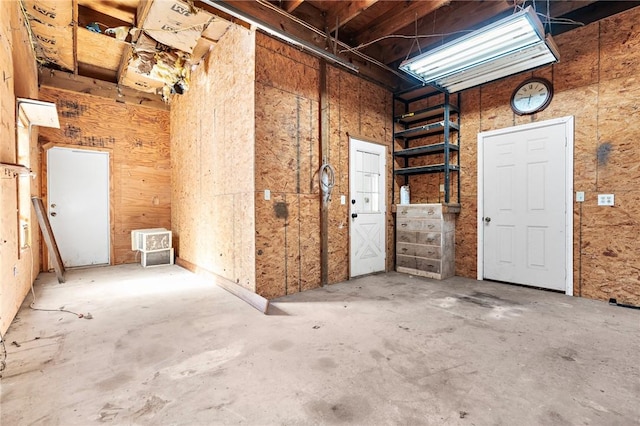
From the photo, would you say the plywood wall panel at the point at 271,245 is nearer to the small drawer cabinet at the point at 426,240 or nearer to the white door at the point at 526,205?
the small drawer cabinet at the point at 426,240

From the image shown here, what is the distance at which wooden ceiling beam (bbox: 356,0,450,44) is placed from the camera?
3393 mm

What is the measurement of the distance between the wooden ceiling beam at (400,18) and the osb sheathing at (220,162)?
185 centimetres

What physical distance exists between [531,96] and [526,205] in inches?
59.1

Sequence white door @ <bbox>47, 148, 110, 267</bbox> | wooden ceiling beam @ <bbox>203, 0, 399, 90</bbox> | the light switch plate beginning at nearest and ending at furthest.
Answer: wooden ceiling beam @ <bbox>203, 0, 399, 90</bbox>, the light switch plate, white door @ <bbox>47, 148, 110, 267</bbox>

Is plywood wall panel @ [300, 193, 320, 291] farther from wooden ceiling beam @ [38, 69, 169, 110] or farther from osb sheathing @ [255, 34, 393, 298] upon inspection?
wooden ceiling beam @ [38, 69, 169, 110]

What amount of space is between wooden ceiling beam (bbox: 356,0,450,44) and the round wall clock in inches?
62.6

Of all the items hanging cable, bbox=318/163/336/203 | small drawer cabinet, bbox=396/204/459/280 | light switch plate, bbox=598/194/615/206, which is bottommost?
small drawer cabinet, bbox=396/204/459/280

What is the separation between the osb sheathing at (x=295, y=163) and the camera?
11.3ft

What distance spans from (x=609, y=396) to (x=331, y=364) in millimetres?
1642

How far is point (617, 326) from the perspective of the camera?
2.63m

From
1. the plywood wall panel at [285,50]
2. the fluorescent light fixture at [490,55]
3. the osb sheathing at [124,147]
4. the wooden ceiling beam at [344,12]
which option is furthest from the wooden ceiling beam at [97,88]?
the fluorescent light fixture at [490,55]

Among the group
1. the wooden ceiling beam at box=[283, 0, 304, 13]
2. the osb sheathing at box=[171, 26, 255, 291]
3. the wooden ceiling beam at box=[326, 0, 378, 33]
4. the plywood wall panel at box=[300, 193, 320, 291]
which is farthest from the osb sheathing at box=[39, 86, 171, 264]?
the wooden ceiling beam at box=[326, 0, 378, 33]

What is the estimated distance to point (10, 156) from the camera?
105 inches

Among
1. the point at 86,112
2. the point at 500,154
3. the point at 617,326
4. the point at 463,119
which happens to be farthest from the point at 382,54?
the point at 86,112
